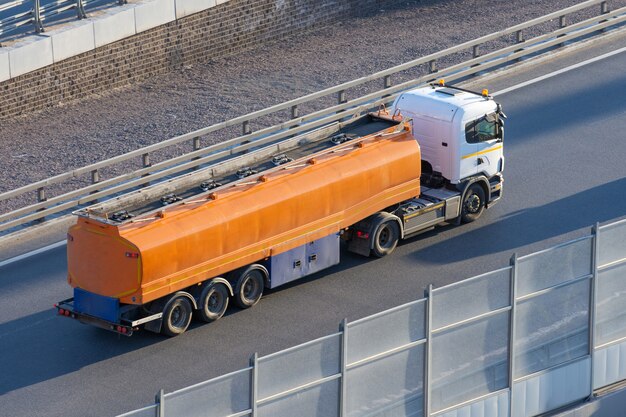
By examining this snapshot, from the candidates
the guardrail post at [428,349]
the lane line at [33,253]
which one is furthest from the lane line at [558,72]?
the guardrail post at [428,349]

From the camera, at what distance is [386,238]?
86.2 feet

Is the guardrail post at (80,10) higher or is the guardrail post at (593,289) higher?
the guardrail post at (80,10)

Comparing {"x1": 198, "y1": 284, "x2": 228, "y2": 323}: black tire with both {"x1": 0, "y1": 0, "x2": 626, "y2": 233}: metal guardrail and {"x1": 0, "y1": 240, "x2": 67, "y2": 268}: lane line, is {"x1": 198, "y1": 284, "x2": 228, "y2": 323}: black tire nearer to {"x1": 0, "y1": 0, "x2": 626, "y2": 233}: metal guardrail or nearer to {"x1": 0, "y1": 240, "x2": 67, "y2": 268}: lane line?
{"x1": 0, "y1": 240, "x2": 67, "y2": 268}: lane line

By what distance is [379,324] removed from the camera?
18219mm

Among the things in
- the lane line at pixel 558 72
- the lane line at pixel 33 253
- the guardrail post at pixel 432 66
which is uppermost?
the guardrail post at pixel 432 66

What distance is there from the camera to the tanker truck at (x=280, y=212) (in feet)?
74.6

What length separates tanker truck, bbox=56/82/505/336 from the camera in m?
22.8

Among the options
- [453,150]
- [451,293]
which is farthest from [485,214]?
[451,293]

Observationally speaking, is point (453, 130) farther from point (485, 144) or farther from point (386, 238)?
point (386, 238)

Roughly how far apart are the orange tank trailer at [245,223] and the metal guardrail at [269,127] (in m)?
4.75

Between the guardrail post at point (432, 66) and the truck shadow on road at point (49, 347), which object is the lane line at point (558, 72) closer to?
the guardrail post at point (432, 66)

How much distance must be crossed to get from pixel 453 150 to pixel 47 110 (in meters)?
→ 10.9

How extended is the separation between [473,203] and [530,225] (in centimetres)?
107

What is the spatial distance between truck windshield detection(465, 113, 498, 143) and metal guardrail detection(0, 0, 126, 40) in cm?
1069
